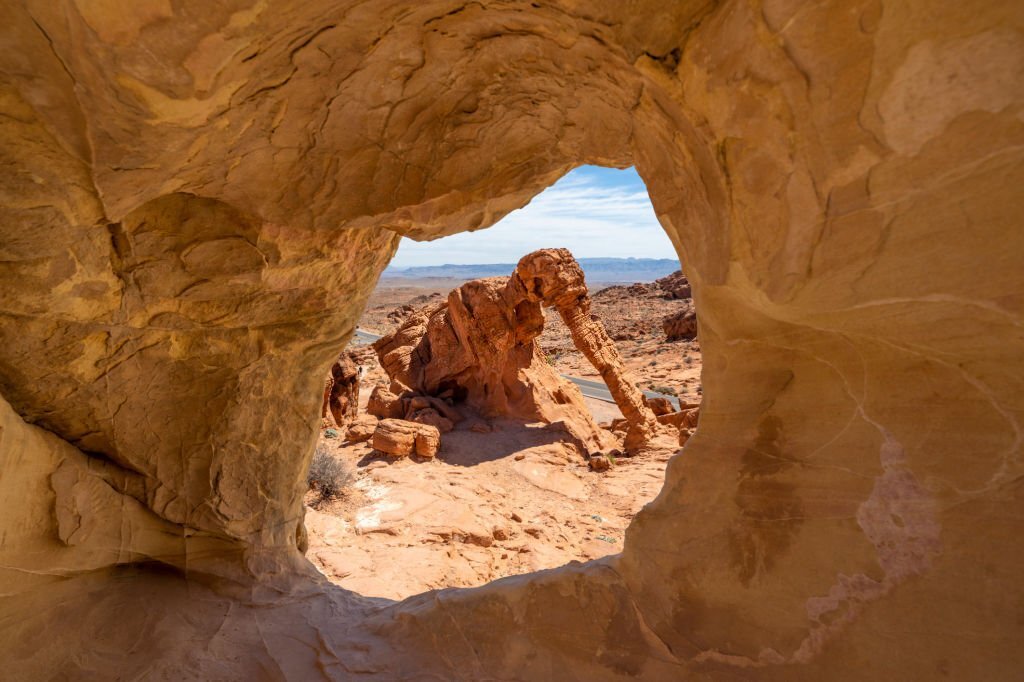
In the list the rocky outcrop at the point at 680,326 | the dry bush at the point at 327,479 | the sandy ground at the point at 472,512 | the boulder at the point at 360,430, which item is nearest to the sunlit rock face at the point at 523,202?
the sandy ground at the point at 472,512

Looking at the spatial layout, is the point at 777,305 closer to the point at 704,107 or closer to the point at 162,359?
the point at 704,107

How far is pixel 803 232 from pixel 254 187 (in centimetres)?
245

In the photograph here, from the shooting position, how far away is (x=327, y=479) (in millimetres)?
7531

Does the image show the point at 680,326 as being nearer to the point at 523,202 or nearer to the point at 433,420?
the point at 433,420

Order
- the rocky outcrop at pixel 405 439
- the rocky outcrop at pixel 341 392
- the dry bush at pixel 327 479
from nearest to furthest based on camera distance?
the dry bush at pixel 327 479 < the rocky outcrop at pixel 405 439 < the rocky outcrop at pixel 341 392

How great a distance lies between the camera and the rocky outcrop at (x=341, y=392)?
11.0m

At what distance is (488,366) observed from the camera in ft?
37.4

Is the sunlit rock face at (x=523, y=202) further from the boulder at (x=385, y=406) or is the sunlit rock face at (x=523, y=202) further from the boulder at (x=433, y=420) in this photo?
the boulder at (x=385, y=406)

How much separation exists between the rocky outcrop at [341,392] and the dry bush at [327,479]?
3.26m

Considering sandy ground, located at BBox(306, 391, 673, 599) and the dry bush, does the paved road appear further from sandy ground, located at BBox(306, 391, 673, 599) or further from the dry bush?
the dry bush

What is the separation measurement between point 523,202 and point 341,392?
8.86 meters

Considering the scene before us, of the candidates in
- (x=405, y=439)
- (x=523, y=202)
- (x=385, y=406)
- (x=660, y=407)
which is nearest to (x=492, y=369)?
(x=385, y=406)

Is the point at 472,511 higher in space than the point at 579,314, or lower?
lower

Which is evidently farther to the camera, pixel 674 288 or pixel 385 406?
pixel 674 288
